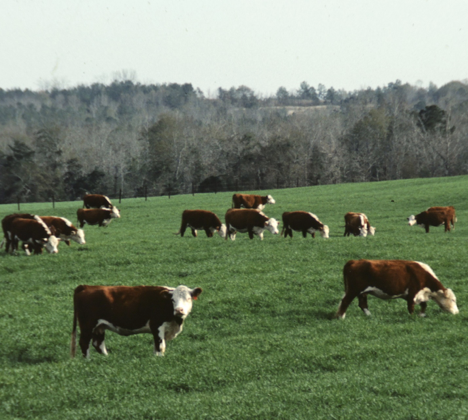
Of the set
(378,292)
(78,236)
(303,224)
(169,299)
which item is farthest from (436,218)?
(169,299)

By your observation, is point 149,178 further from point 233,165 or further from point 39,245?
point 39,245

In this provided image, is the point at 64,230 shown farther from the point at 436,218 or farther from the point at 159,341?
the point at 436,218

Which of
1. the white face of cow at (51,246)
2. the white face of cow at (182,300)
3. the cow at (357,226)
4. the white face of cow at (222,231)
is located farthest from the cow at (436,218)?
the white face of cow at (182,300)

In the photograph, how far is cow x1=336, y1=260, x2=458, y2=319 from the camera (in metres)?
14.8

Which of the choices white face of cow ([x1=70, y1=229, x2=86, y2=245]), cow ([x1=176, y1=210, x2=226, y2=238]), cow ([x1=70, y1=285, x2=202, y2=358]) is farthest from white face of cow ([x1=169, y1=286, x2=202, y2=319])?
white face of cow ([x1=70, y1=229, x2=86, y2=245])

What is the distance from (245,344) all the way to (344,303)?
11.3 ft

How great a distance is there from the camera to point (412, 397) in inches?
380

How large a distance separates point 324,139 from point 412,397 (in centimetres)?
11736

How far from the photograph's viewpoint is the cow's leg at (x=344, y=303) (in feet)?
49.5

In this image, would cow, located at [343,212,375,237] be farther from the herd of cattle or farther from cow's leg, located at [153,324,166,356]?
cow's leg, located at [153,324,166,356]

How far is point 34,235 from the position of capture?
26.6m

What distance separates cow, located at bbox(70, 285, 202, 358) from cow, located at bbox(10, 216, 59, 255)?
15120 mm

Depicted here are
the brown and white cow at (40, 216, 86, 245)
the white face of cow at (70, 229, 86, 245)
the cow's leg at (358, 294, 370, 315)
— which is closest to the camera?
the cow's leg at (358, 294, 370, 315)

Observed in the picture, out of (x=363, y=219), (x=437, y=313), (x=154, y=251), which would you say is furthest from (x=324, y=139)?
(x=437, y=313)
